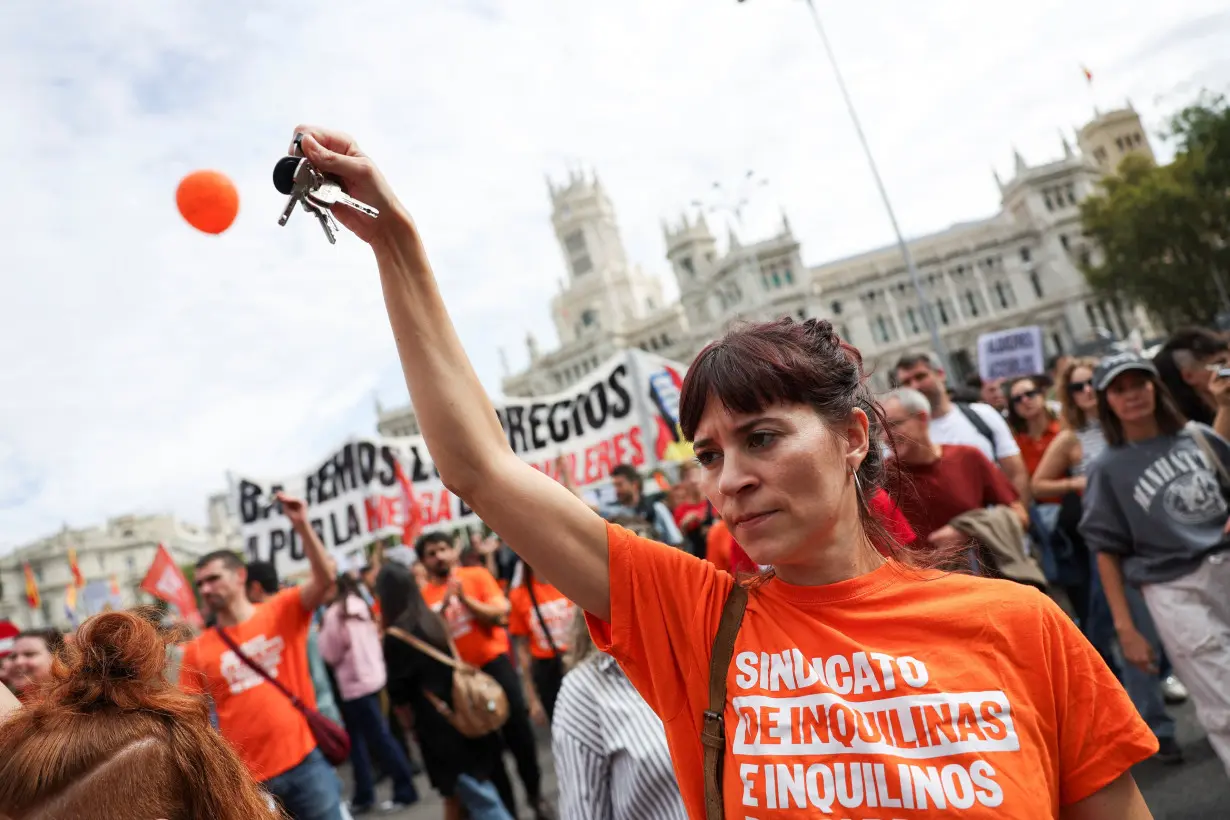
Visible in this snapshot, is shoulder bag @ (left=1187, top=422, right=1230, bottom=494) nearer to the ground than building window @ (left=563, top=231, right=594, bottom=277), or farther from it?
nearer to the ground

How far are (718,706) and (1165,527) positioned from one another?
8.73ft

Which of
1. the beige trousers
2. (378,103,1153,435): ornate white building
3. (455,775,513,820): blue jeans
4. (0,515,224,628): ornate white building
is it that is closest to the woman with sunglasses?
the beige trousers

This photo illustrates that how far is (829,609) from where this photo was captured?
55.5 inches

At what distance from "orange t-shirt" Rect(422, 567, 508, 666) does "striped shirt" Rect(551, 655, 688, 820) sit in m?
2.84

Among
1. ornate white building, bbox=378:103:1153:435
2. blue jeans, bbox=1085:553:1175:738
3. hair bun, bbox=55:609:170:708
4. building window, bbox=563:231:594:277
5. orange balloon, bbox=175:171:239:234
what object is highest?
building window, bbox=563:231:594:277

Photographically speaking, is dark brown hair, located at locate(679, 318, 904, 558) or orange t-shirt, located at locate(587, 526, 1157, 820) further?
dark brown hair, located at locate(679, 318, 904, 558)

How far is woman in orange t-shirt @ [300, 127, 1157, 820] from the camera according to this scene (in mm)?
1244

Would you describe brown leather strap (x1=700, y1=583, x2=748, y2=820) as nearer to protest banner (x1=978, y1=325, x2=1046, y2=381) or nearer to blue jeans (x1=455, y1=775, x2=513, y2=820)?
blue jeans (x1=455, y1=775, x2=513, y2=820)

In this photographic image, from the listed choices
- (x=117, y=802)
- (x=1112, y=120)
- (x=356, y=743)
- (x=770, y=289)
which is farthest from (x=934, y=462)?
(x=1112, y=120)

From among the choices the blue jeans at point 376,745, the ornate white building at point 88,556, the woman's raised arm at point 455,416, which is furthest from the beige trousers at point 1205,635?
the ornate white building at point 88,556

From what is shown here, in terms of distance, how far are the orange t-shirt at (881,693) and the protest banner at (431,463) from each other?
6.61 meters

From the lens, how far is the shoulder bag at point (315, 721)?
12.8 feet

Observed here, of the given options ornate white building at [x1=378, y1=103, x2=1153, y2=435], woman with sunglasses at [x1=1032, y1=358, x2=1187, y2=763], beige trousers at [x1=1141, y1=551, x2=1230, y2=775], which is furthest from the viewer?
ornate white building at [x1=378, y1=103, x2=1153, y2=435]

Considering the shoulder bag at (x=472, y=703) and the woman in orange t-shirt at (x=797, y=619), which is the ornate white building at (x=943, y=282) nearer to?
the shoulder bag at (x=472, y=703)
